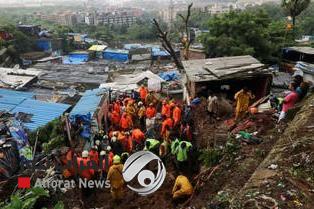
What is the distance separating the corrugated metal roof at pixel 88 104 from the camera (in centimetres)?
1389

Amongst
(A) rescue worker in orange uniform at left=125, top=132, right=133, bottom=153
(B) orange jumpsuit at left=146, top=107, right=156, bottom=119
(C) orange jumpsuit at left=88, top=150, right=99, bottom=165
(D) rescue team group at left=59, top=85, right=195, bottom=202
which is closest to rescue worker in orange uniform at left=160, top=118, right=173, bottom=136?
(D) rescue team group at left=59, top=85, right=195, bottom=202

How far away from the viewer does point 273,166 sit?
20.3 feet

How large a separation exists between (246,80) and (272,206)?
9083 mm

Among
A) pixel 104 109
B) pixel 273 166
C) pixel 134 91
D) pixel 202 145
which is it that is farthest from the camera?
pixel 134 91

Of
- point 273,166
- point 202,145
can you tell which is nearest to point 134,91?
point 202,145

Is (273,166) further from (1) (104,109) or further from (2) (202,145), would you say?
(1) (104,109)

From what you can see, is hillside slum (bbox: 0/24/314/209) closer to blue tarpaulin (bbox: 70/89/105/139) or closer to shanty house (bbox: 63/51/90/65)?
blue tarpaulin (bbox: 70/89/105/139)

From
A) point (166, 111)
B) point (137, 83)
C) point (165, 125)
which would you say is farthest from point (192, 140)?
point (137, 83)

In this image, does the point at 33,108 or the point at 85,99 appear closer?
the point at 33,108

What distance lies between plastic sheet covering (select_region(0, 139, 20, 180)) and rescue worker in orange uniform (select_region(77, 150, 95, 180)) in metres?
1.84

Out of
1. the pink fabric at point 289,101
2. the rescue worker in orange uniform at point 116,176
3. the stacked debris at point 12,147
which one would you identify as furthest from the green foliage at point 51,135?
the pink fabric at point 289,101

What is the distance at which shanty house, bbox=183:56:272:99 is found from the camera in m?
12.5

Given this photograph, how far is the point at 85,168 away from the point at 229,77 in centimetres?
602

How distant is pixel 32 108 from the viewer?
45.2 feet
